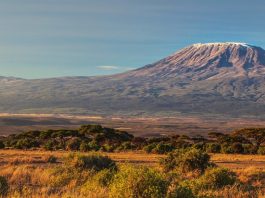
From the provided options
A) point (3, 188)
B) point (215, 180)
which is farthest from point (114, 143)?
point (3, 188)

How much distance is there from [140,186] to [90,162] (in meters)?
8.31

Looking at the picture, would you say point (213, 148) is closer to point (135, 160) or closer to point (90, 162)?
point (135, 160)

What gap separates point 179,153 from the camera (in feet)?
76.6

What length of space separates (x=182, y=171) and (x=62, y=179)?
662 centimetres

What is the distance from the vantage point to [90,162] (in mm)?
20062

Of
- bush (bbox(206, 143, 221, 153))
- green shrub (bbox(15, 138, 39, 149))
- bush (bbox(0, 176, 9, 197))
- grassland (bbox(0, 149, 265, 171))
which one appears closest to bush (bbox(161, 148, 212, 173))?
grassland (bbox(0, 149, 265, 171))

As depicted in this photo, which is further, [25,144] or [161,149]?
[25,144]

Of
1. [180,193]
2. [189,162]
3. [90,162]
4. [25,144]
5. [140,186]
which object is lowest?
[25,144]

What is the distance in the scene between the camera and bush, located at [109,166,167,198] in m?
11.7

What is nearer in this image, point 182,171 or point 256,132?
point 182,171

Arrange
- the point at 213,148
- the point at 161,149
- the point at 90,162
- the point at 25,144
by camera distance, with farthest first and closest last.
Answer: the point at 25,144 < the point at 213,148 < the point at 161,149 < the point at 90,162

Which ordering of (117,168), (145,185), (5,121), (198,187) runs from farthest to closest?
(5,121) → (117,168) → (198,187) → (145,185)

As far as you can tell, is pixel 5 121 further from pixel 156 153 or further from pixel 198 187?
pixel 198 187

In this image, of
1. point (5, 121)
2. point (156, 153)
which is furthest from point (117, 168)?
point (5, 121)
